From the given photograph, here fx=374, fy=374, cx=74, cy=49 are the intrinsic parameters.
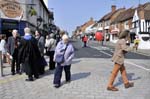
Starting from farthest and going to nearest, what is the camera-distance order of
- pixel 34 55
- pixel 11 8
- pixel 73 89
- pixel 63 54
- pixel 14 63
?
pixel 11 8 < pixel 14 63 < pixel 34 55 < pixel 63 54 < pixel 73 89

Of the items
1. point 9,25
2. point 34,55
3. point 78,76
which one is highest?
point 9,25

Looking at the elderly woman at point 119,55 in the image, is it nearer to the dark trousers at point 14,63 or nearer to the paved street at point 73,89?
the paved street at point 73,89

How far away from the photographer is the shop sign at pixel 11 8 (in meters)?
30.2

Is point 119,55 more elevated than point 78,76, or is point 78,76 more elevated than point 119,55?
point 119,55

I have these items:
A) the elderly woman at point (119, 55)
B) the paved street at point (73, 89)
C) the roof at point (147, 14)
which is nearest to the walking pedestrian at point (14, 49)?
the paved street at point (73, 89)

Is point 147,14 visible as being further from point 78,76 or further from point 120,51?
point 120,51

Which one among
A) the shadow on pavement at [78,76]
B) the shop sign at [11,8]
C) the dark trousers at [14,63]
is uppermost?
the shop sign at [11,8]

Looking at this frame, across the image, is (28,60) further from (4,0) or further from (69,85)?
(4,0)

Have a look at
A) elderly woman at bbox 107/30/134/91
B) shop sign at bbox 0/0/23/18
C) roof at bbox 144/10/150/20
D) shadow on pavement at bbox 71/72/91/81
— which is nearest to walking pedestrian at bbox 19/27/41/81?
shadow on pavement at bbox 71/72/91/81

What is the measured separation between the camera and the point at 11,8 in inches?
1215

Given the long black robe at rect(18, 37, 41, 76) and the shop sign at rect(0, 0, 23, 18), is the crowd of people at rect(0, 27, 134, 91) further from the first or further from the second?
the shop sign at rect(0, 0, 23, 18)

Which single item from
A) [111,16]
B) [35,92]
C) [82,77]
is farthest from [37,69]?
[111,16]

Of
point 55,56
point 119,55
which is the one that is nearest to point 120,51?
point 119,55

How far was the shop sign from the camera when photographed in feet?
99.0
